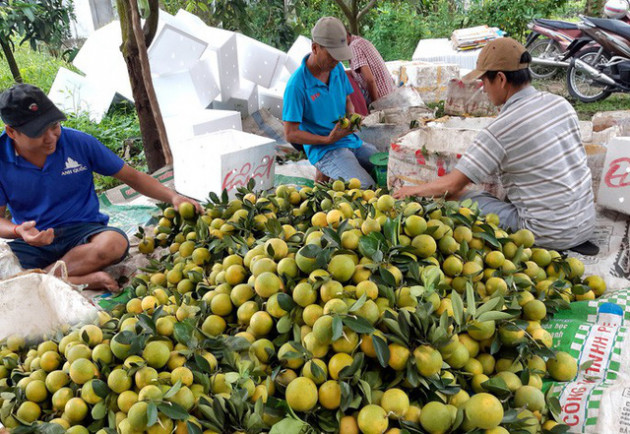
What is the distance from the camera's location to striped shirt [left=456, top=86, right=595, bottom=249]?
216 centimetres

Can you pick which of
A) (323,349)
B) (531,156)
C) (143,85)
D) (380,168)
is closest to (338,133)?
(380,168)

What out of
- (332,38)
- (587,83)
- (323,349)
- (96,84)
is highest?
(332,38)

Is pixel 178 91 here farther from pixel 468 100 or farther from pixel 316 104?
pixel 468 100

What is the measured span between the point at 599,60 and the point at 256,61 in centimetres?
416

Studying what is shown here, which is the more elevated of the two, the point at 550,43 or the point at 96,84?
the point at 96,84

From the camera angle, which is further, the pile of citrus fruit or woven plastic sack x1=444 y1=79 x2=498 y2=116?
woven plastic sack x1=444 y1=79 x2=498 y2=116

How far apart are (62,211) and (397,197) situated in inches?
69.7

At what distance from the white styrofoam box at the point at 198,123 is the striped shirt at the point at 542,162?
264 centimetres

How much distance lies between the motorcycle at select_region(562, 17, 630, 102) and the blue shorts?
18.5 feet

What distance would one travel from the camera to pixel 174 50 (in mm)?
5086

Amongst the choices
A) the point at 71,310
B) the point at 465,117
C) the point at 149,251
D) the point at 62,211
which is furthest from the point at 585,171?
the point at 62,211

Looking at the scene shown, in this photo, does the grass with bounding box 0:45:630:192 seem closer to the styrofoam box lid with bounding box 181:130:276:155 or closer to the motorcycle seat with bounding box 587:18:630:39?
the motorcycle seat with bounding box 587:18:630:39

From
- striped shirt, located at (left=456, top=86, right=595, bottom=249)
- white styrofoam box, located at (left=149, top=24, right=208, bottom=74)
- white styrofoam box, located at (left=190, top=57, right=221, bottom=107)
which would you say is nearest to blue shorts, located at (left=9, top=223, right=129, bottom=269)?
striped shirt, located at (left=456, top=86, right=595, bottom=249)

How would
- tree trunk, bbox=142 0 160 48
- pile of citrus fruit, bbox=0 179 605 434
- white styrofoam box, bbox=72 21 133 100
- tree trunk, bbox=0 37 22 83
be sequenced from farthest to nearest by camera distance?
white styrofoam box, bbox=72 21 133 100 → tree trunk, bbox=0 37 22 83 → tree trunk, bbox=142 0 160 48 → pile of citrus fruit, bbox=0 179 605 434
